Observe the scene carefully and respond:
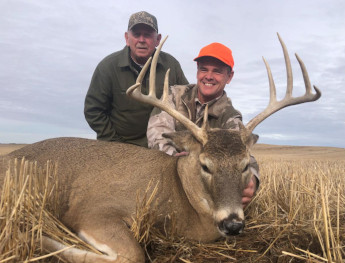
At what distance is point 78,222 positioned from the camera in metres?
3.75

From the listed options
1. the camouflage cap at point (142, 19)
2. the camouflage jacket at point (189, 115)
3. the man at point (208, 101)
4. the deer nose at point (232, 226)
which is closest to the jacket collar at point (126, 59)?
the camouflage cap at point (142, 19)

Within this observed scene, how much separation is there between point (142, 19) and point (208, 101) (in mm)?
2546

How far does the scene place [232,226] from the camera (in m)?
3.24

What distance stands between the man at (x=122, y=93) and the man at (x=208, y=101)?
6.16 ft

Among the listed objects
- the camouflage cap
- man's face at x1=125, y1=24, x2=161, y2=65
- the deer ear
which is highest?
the camouflage cap

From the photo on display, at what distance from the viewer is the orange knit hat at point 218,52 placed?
233 inches

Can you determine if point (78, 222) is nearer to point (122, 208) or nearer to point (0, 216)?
point (122, 208)

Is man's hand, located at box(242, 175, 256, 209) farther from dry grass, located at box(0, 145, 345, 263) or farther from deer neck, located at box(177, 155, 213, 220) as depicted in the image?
deer neck, located at box(177, 155, 213, 220)

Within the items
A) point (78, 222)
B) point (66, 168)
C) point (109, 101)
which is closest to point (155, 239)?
point (78, 222)

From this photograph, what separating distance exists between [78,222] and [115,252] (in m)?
0.70

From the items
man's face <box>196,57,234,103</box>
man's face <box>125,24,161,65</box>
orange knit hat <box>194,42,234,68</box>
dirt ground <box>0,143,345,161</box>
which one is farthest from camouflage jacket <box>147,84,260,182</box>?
dirt ground <box>0,143,345,161</box>

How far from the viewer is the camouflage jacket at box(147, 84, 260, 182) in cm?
591

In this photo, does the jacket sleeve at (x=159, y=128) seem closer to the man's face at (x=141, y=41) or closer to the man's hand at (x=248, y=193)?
the man's hand at (x=248, y=193)

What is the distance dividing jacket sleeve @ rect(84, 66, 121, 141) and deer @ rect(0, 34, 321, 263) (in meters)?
A: 3.13
